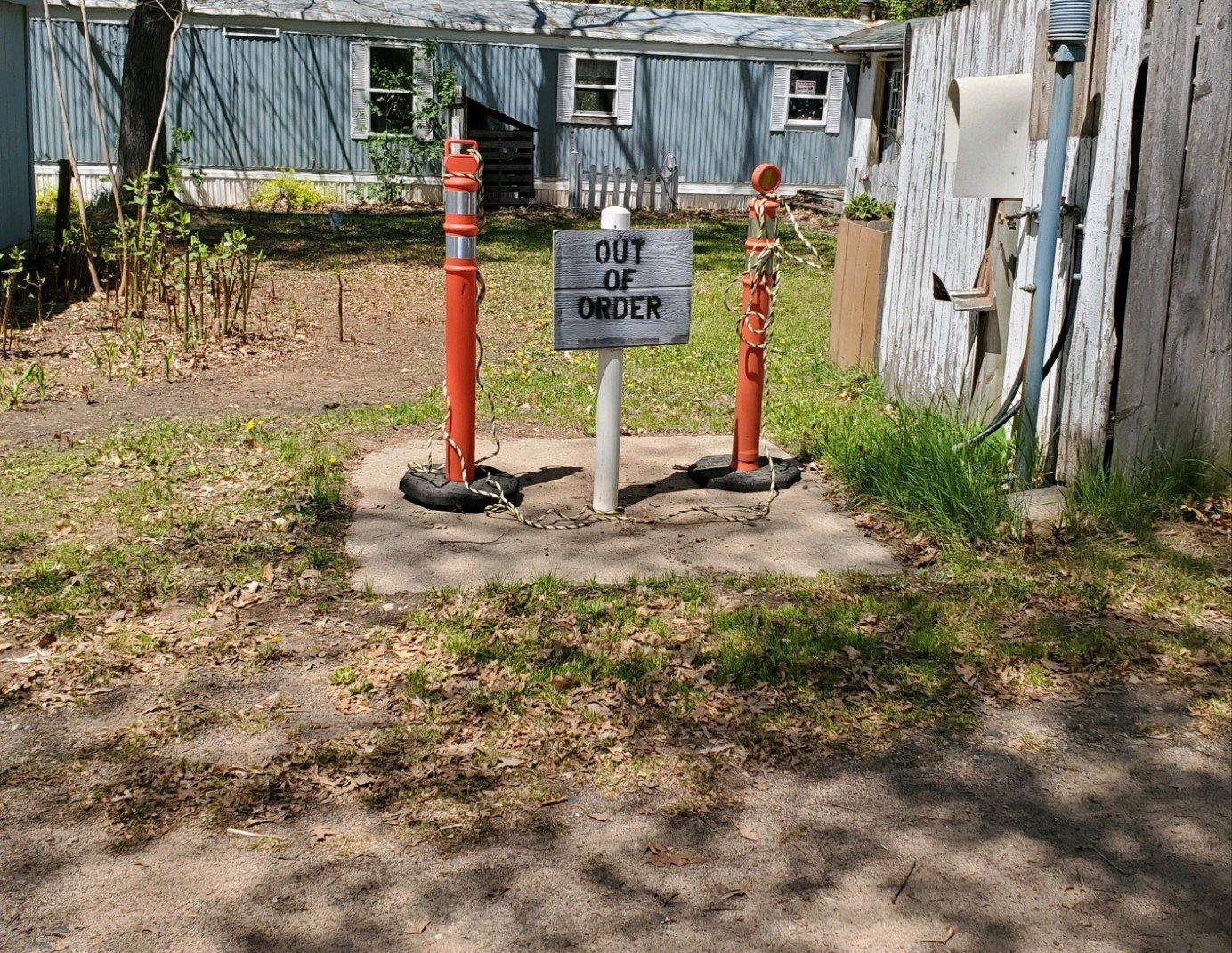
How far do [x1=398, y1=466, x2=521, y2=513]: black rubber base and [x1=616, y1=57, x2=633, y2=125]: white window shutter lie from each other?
1739cm

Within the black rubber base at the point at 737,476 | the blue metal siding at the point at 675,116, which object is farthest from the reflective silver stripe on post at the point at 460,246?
the blue metal siding at the point at 675,116

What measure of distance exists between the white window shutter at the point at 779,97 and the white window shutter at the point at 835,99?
2.54 ft

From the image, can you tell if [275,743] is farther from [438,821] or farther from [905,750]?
[905,750]

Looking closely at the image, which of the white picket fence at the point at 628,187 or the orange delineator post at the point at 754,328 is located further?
the white picket fence at the point at 628,187

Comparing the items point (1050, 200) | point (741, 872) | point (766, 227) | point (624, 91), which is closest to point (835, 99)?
point (624, 91)

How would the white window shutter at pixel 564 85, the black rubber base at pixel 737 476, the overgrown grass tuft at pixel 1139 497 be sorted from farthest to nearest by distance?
the white window shutter at pixel 564 85, the black rubber base at pixel 737 476, the overgrown grass tuft at pixel 1139 497

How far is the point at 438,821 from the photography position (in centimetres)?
346

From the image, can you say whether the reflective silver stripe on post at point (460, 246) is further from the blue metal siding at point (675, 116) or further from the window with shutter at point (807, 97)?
the window with shutter at point (807, 97)

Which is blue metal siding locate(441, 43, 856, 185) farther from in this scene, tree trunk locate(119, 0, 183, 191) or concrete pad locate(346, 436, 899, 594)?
concrete pad locate(346, 436, 899, 594)

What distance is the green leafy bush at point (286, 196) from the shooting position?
68.8 feet

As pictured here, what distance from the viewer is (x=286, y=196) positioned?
2106 cm

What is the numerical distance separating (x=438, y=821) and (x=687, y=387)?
5.71 m

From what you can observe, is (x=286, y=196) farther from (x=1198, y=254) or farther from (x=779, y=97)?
(x=1198, y=254)

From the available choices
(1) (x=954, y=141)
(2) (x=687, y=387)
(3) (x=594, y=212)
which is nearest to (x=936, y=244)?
(1) (x=954, y=141)
